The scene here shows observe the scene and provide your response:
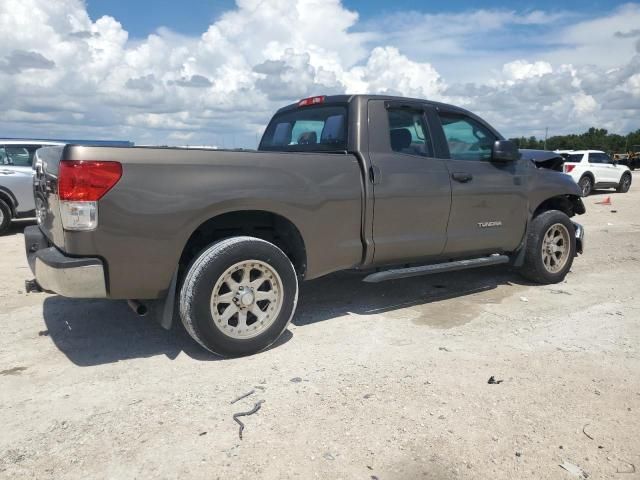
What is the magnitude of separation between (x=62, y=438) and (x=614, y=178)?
20.0 metres

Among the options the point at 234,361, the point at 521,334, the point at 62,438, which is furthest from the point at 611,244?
the point at 62,438

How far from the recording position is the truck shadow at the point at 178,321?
3.92 m

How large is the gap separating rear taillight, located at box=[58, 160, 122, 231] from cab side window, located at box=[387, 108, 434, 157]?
2.29 meters

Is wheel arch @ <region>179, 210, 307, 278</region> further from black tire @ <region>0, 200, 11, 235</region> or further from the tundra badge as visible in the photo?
black tire @ <region>0, 200, 11, 235</region>

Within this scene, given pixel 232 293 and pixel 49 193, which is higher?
pixel 49 193

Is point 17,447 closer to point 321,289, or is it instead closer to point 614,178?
point 321,289

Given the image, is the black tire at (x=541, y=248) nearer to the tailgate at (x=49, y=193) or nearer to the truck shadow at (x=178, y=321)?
the truck shadow at (x=178, y=321)

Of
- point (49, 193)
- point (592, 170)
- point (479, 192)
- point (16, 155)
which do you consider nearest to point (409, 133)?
point (479, 192)

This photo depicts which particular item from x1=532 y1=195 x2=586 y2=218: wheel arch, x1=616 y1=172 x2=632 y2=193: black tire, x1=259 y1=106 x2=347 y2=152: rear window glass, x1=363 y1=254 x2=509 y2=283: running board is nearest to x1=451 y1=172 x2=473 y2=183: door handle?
x1=363 y1=254 x2=509 y2=283: running board

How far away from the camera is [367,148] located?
4316mm

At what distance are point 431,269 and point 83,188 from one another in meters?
2.91

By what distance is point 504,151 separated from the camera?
16.7 feet

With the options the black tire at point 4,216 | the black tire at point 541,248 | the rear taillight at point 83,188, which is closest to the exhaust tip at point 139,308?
the rear taillight at point 83,188

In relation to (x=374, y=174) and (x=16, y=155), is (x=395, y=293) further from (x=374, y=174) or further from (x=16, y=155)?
(x=16, y=155)
